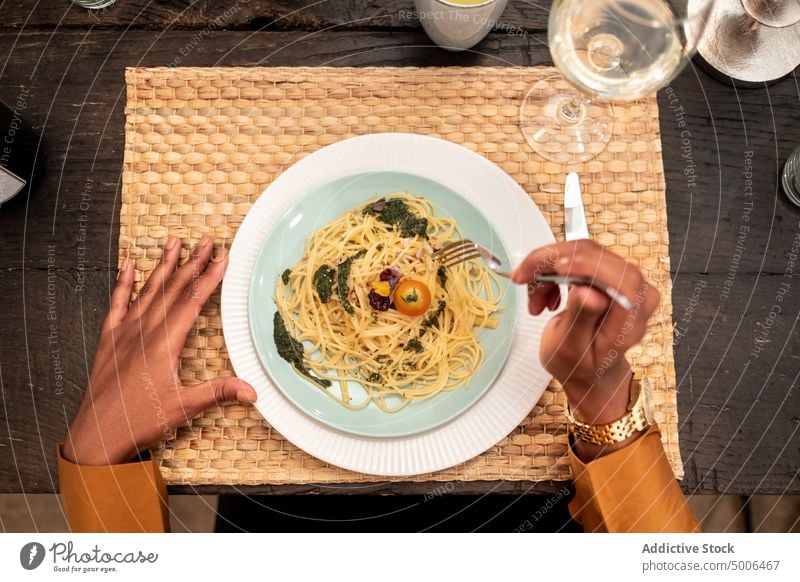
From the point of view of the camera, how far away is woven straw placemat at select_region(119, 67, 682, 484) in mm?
801

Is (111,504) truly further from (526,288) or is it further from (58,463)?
(526,288)

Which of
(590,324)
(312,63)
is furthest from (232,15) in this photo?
(590,324)

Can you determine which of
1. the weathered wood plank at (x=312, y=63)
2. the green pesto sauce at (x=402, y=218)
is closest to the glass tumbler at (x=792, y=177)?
the weathered wood plank at (x=312, y=63)

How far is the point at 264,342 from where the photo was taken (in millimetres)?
782

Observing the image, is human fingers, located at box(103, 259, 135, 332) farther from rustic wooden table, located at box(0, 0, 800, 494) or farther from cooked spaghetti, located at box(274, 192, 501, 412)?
cooked spaghetti, located at box(274, 192, 501, 412)

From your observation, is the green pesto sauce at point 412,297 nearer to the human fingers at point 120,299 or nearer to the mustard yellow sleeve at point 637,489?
the mustard yellow sleeve at point 637,489

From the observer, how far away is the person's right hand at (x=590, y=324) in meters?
0.66

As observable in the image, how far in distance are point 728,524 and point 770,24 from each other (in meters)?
0.93

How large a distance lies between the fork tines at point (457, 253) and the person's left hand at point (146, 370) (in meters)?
0.29

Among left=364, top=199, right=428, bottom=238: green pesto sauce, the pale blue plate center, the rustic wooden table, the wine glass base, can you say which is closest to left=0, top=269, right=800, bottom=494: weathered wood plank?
the rustic wooden table

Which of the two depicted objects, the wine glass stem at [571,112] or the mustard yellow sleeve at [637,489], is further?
the wine glass stem at [571,112]

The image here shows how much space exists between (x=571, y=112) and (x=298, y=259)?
431 mm

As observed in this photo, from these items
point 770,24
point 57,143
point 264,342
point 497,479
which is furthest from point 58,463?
point 770,24

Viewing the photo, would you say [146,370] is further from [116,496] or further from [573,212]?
[573,212]
